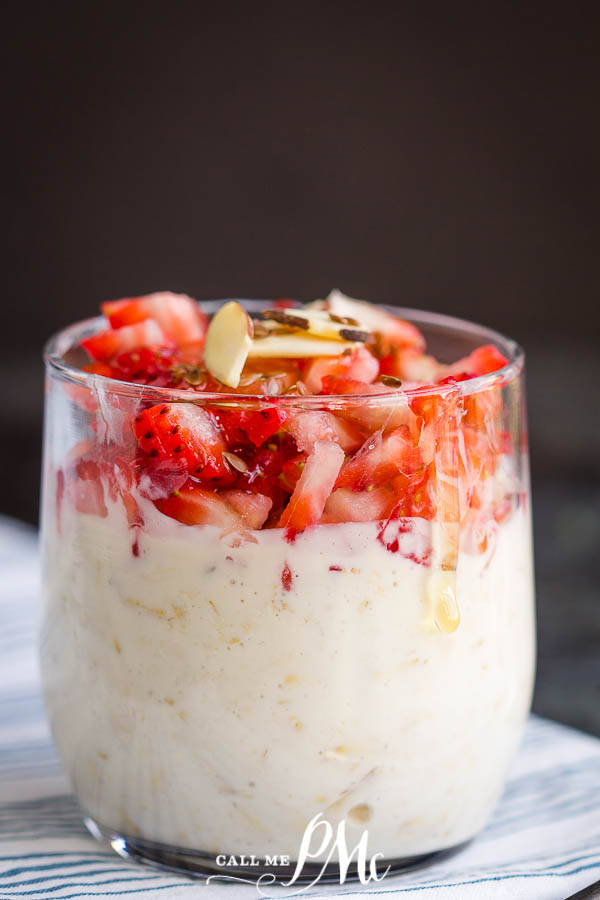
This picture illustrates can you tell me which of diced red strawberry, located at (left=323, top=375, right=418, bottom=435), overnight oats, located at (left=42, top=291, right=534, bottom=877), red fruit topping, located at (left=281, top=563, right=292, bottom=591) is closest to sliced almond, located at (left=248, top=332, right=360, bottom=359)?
overnight oats, located at (left=42, top=291, right=534, bottom=877)

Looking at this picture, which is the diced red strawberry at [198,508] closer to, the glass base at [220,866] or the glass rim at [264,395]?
the glass rim at [264,395]

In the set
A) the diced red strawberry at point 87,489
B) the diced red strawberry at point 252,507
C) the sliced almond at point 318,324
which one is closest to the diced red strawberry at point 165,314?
the sliced almond at point 318,324

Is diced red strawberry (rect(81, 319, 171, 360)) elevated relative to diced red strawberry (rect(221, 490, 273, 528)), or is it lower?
elevated

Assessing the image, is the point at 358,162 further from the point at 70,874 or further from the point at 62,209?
the point at 70,874

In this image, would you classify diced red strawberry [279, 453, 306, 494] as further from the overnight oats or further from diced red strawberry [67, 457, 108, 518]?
diced red strawberry [67, 457, 108, 518]

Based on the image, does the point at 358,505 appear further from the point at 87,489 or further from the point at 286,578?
the point at 87,489

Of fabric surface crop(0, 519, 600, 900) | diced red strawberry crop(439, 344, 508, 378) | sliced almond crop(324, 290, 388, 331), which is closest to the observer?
fabric surface crop(0, 519, 600, 900)
